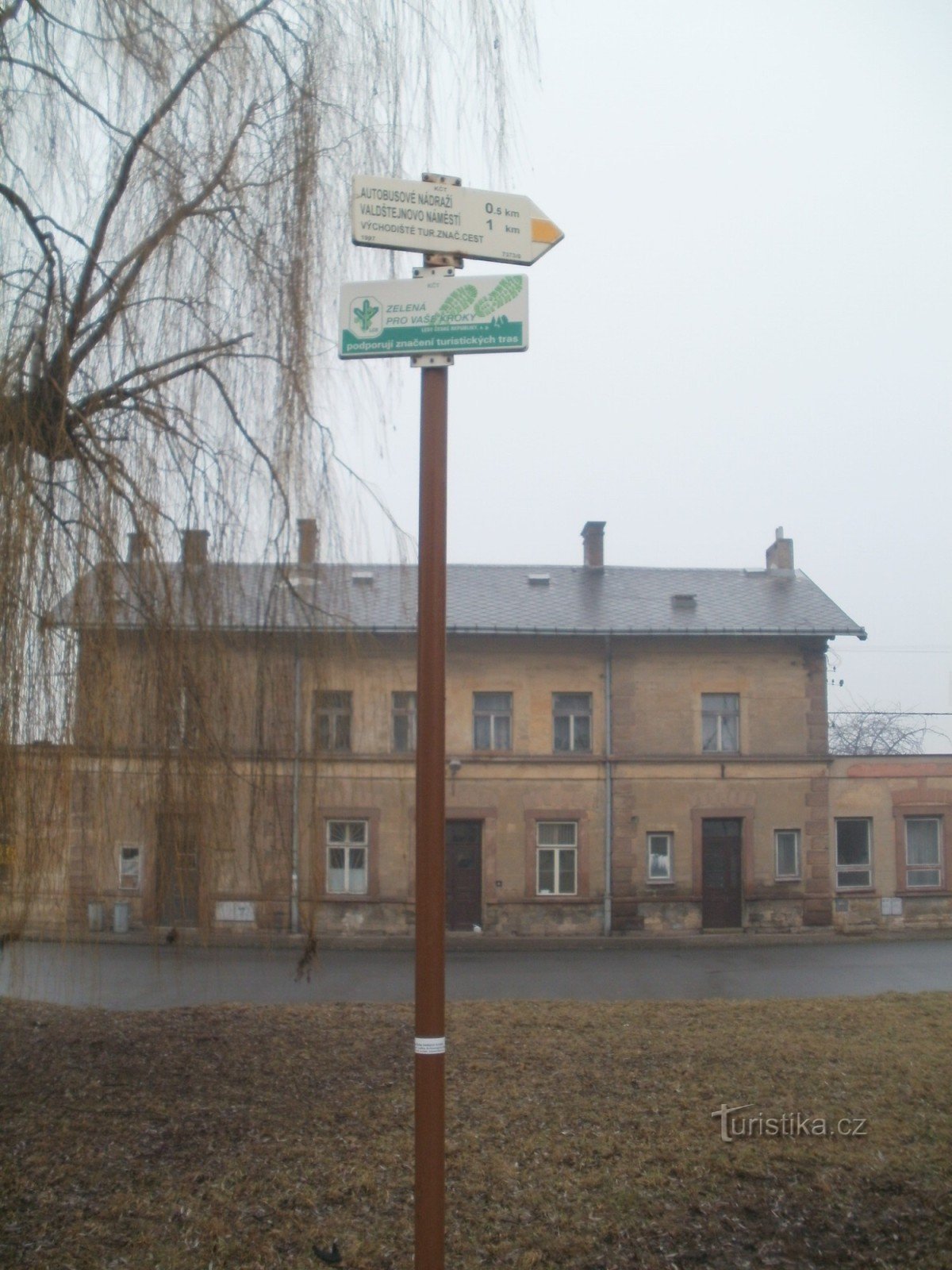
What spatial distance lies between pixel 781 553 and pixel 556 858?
935cm

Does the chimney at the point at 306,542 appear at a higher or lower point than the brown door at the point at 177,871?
higher

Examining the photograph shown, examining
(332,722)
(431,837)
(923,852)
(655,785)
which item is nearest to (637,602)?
(655,785)

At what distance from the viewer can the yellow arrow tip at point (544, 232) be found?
3.29 m

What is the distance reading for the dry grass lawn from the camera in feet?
14.3

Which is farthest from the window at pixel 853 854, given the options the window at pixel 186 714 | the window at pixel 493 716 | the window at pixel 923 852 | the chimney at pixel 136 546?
the chimney at pixel 136 546

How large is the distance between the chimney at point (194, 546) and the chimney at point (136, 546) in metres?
0.23

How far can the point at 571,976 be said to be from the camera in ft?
47.5

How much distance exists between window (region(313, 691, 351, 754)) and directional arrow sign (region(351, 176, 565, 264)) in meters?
2.99

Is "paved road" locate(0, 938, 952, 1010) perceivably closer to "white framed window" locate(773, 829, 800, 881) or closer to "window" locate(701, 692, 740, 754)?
"white framed window" locate(773, 829, 800, 881)

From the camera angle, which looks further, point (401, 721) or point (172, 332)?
point (401, 721)

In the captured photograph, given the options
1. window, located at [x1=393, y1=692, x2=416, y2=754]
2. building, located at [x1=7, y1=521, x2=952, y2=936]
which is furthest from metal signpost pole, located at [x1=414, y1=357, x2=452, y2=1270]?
building, located at [x1=7, y1=521, x2=952, y2=936]

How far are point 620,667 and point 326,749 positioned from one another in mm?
14008

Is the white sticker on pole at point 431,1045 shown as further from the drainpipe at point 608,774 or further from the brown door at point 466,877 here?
the drainpipe at point 608,774

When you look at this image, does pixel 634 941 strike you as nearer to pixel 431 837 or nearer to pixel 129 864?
pixel 129 864
